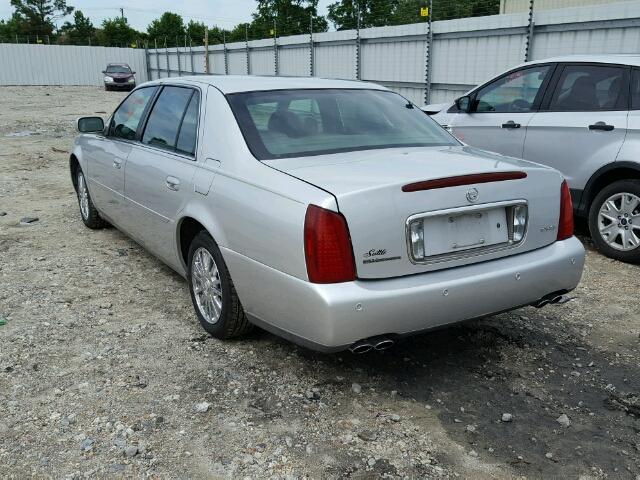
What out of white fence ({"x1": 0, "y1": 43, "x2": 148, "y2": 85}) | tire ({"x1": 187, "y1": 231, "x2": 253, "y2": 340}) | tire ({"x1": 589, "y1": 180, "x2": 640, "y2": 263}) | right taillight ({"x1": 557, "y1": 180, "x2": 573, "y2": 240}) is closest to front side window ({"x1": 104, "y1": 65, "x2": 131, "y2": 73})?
white fence ({"x1": 0, "y1": 43, "x2": 148, "y2": 85})

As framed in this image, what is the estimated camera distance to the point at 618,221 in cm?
552

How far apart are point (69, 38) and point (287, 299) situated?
309ft

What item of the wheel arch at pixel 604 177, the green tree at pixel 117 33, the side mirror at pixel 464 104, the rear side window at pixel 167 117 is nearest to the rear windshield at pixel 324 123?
the rear side window at pixel 167 117

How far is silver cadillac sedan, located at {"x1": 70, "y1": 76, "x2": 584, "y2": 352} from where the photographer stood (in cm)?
280

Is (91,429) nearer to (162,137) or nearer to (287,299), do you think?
(287,299)

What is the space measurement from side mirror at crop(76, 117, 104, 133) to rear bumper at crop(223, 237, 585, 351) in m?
3.00

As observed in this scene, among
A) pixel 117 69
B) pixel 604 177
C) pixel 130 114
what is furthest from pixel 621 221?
pixel 117 69

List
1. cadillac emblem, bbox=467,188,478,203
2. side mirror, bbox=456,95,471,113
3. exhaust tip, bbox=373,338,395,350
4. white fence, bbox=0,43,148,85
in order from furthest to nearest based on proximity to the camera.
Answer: white fence, bbox=0,43,148,85 < side mirror, bbox=456,95,471,113 < cadillac emblem, bbox=467,188,478,203 < exhaust tip, bbox=373,338,395,350

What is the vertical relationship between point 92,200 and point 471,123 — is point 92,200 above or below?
below

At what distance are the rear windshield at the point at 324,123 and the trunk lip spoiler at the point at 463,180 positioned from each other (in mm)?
753

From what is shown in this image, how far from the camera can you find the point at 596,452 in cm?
273

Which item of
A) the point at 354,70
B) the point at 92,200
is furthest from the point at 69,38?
the point at 92,200

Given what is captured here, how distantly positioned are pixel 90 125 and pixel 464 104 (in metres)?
3.93

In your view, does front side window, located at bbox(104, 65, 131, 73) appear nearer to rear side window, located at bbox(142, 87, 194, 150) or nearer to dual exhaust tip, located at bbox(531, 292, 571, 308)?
rear side window, located at bbox(142, 87, 194, 150)
